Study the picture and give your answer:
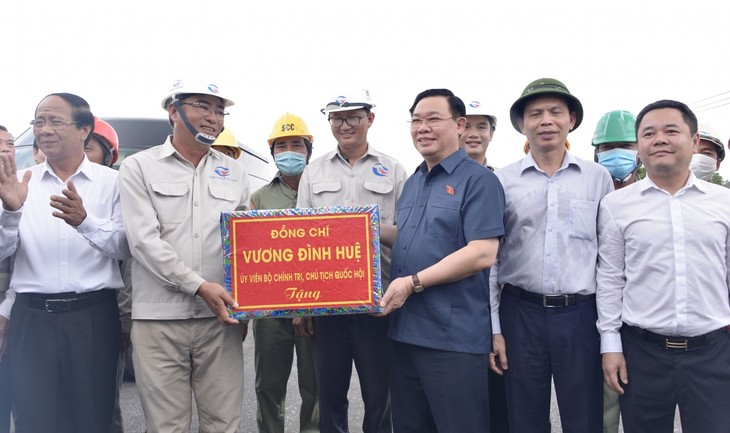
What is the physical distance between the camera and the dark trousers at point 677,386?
7.33 feet

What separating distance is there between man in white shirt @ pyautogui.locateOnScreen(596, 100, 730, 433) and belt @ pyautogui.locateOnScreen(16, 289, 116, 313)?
2.65 metres

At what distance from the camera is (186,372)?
2703 mm

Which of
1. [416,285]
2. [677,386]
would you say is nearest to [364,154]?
[416,285]

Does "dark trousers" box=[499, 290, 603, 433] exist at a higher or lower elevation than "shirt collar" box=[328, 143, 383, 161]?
lower

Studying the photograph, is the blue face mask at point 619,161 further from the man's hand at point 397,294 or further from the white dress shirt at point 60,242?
the white dress shirt at point 60,242

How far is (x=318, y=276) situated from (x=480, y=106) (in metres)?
2.21

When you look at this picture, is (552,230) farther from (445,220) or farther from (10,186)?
(10,186)

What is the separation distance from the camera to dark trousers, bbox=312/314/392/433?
9.91ft

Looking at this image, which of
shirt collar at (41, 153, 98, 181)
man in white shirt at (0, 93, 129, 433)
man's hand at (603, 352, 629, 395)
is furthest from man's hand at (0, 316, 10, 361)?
man's hand at (603, 352, 629, 395)

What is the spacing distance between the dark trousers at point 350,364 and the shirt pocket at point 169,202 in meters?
1.08

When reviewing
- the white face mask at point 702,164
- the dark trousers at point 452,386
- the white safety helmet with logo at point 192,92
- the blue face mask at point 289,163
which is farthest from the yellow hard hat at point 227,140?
the white face mask at point 702,164

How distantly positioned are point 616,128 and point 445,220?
1.93 meters

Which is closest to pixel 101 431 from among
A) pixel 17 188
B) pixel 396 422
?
pixel 17 188

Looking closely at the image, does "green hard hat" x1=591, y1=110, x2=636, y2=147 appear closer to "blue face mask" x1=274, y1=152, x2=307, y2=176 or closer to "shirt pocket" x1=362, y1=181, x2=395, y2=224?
"shirt pocket" x1=362, y1=181, x2=395, y2=224
